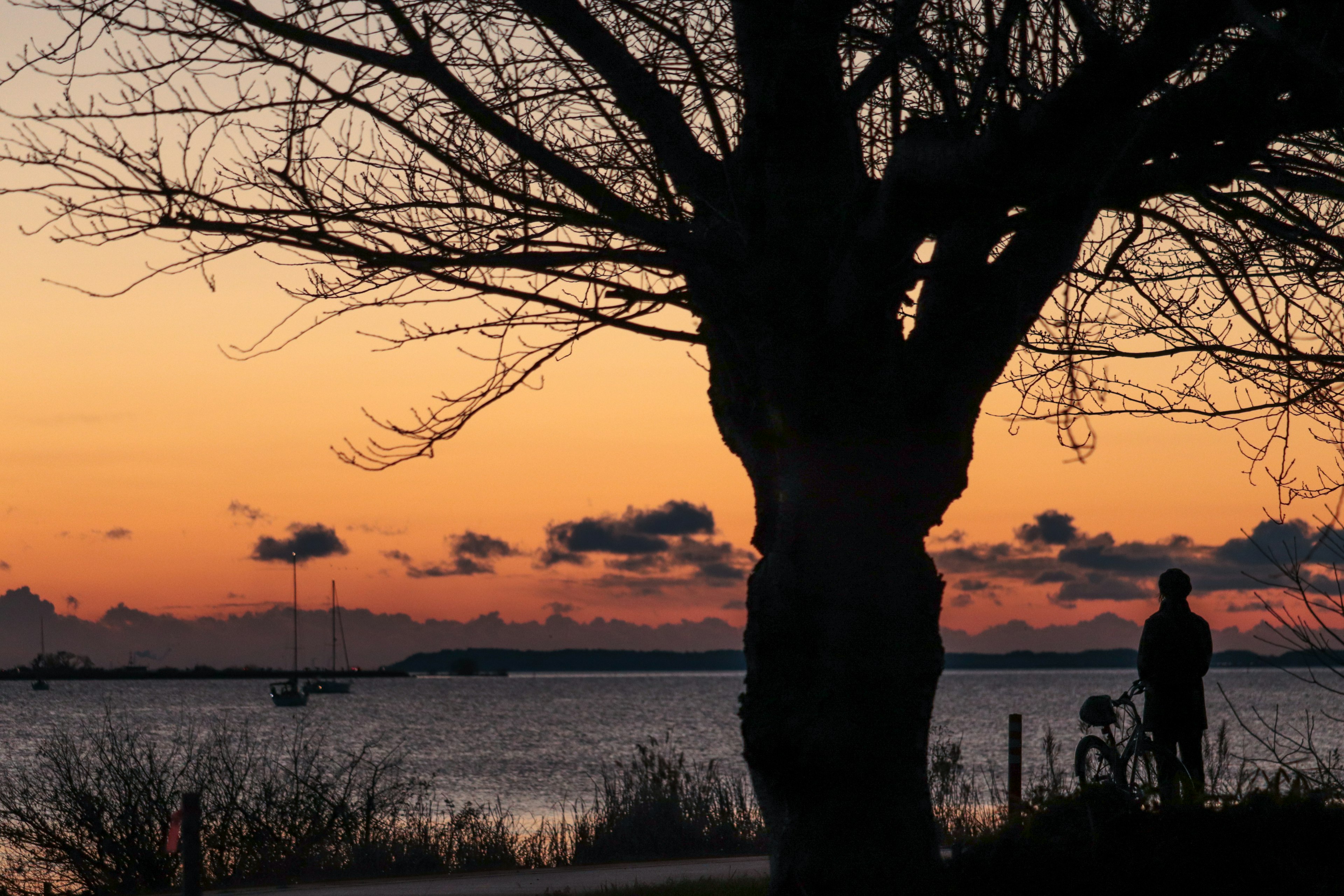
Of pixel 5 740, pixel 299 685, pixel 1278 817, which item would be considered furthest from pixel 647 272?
pixel 299 685

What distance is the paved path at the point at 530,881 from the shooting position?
10.0 m

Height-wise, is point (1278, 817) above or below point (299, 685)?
above

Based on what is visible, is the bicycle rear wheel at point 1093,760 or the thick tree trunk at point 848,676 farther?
the bicycle rear wheel at point 1093,760

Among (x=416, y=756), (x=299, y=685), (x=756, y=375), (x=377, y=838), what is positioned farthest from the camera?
(x=299, y=685)

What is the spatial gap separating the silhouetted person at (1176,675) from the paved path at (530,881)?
3.33m

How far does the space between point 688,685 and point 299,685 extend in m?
55.8

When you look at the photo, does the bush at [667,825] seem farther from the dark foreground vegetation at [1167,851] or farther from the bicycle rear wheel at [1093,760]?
the dark foreground vegetation at [1167,851]

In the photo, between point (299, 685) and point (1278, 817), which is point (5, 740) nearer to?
point (1278, 817)

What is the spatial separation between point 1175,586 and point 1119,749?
1.75m

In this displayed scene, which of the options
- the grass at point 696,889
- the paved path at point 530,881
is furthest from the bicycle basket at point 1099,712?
the grass at point 696,889

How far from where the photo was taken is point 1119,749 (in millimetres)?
11016

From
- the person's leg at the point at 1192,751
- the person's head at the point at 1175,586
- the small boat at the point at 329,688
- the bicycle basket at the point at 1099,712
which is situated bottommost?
the small boat at the point at 329,688

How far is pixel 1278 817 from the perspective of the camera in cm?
684

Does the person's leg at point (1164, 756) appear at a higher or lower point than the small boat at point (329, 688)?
higher
